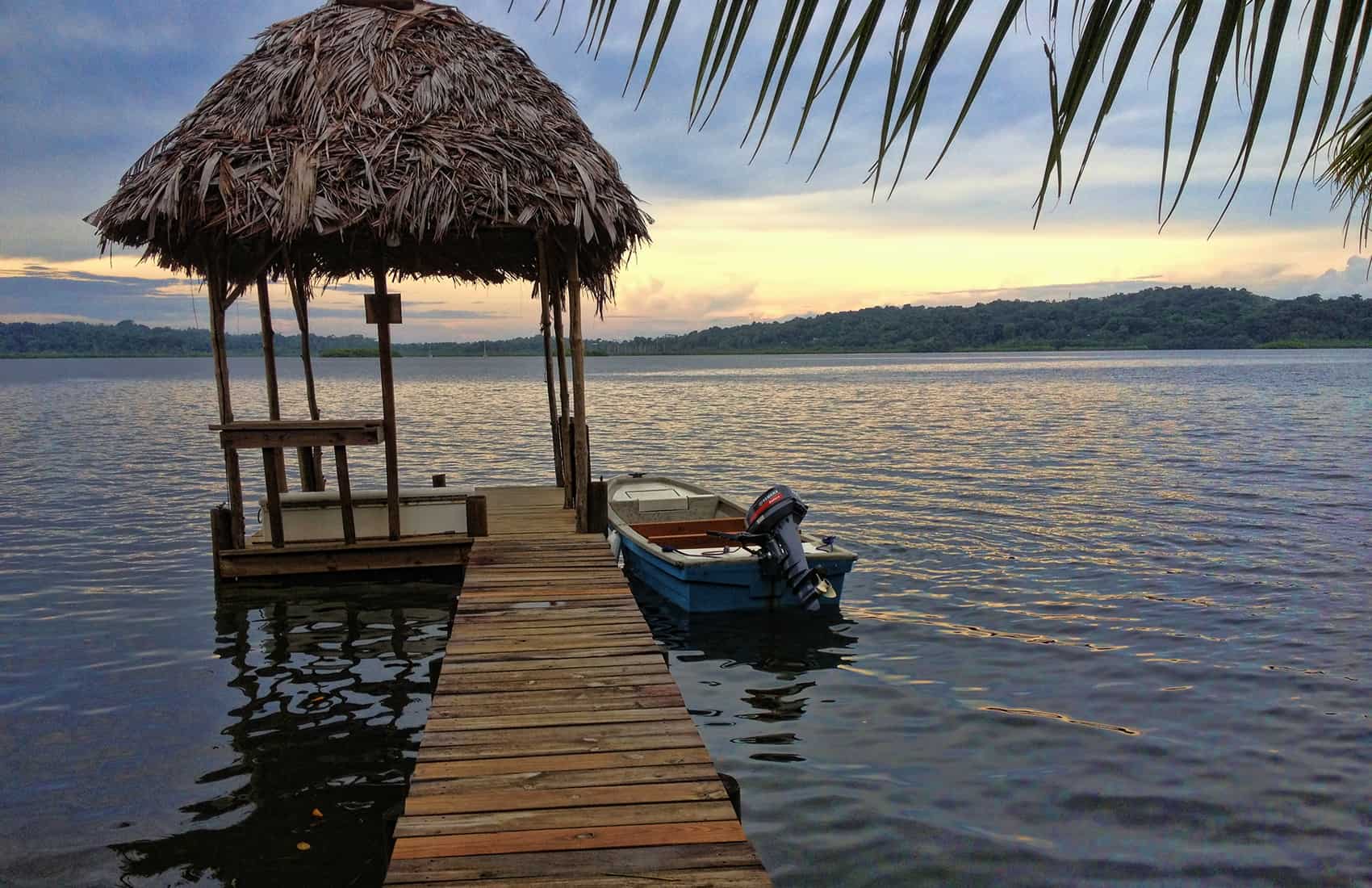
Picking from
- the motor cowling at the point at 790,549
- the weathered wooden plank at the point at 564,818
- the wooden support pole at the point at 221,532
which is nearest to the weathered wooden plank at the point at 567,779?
the weathered wooden plank at the point at 564,818

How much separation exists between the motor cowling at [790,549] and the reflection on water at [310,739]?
353cm

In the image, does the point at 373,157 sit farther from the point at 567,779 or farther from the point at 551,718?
the point at 567,779

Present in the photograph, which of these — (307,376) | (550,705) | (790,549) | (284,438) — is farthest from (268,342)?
(550,705)

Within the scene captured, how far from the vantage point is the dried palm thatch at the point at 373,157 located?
9125 millimetres

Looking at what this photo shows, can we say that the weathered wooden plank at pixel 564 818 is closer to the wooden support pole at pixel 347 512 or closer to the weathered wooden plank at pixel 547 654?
the weathered wooden plank at pixel 547 654

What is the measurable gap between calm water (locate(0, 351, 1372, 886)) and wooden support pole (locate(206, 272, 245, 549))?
3.84ft

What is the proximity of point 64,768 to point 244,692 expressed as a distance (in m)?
1.64

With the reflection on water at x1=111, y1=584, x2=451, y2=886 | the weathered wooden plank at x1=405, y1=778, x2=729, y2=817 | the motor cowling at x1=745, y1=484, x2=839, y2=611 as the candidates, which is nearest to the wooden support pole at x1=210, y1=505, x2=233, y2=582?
the reflection on water at x1=111, y1=584, x2=451, y2=886

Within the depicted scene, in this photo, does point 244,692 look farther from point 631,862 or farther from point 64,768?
point 631,862

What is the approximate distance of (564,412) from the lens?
13.3 meters

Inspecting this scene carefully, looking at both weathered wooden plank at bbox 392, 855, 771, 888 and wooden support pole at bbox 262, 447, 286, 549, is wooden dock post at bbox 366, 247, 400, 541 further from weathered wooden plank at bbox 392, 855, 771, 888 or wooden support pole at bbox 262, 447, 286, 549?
weathered wooden plank at bbox 392, 855, 771, 888

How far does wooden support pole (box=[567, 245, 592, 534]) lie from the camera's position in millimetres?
10234

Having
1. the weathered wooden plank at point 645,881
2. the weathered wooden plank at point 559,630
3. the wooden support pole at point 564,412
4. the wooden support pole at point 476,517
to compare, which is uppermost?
the wooden support pole at point 564,412

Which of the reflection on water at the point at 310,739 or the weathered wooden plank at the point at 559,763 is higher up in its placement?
the weathered wooden plank at the point at 559,763
